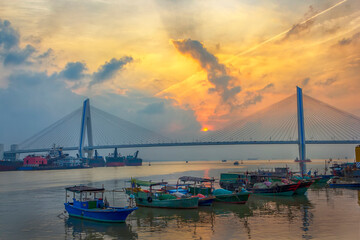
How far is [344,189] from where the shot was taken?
35.0 meters

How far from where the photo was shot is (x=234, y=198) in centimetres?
2584

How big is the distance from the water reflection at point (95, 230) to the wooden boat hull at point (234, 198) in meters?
9.48

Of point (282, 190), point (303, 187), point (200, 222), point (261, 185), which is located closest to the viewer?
point (200, 222)

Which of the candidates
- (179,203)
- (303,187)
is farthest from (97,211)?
(303,187)

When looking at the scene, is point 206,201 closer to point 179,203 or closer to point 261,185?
point 179,203

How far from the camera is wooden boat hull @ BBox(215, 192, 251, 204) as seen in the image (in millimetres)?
25672

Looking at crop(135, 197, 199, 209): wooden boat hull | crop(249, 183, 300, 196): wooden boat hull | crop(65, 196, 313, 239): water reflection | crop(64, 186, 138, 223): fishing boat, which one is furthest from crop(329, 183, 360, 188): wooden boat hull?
crop(64, 186, 138, 223): fishing boat

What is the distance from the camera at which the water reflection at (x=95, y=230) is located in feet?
55.5

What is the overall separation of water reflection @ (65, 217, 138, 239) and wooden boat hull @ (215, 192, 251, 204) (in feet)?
31.1

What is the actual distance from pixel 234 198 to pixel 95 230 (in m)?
12.0

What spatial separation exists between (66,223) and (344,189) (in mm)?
29055

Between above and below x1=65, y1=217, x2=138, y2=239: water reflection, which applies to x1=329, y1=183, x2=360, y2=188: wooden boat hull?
above

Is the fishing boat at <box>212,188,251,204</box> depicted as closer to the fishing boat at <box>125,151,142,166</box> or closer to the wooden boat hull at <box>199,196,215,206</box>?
the wooden boat hull at <box>199,196,215,206</box>

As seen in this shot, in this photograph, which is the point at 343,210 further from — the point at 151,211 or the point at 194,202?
the point at 151,211
